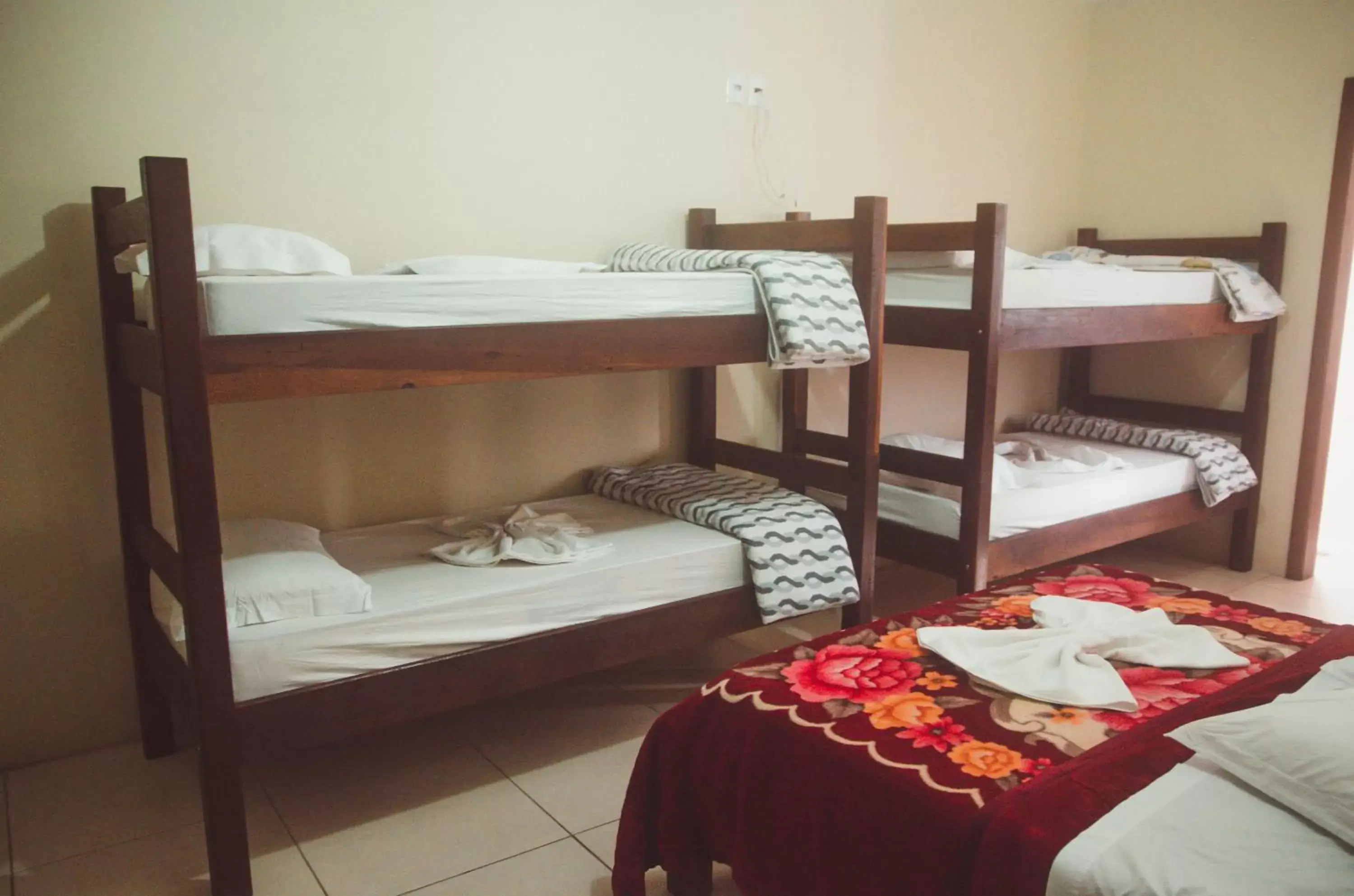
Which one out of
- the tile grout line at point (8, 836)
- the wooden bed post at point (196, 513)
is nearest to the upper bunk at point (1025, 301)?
the wooden bed post at point (196, 513)

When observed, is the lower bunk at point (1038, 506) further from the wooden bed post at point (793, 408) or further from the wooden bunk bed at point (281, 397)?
the wooden bunk bed at point (281, 397)

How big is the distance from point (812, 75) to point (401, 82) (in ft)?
4.64

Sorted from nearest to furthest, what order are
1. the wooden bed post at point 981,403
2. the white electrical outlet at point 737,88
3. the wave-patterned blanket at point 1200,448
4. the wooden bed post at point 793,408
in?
the wooden bed post at point 981,403 < the white electrical outlet at point 737,88 < the wooden bed post at point 793,408 < the wave-patterned blanket at point 1200,448

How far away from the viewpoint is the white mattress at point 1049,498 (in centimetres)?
292

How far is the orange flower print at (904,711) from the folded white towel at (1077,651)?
5.4 inches

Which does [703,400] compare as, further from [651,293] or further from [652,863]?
[652,863]

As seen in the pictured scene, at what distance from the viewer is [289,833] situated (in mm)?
2082

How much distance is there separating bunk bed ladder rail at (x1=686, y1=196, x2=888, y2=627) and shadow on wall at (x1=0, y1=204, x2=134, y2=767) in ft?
5.40

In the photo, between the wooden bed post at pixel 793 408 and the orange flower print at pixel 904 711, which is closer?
the orange flower print at pixel 904 711

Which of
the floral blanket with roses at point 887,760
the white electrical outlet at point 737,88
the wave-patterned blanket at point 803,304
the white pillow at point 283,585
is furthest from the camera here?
the white electrical outlet at point 737,88

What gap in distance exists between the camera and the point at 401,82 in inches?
99.9

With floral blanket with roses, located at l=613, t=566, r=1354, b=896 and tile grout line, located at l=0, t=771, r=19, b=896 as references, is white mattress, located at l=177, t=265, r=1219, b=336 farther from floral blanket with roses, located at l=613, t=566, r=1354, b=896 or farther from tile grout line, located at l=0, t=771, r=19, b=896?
tile grout line, located at l=0, t=771, r=19, b=896

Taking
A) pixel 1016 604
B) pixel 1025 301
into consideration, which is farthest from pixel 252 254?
pixel 1025 301

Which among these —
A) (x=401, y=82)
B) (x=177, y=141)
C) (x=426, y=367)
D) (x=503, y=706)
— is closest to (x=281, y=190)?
(x=177, y=141)
